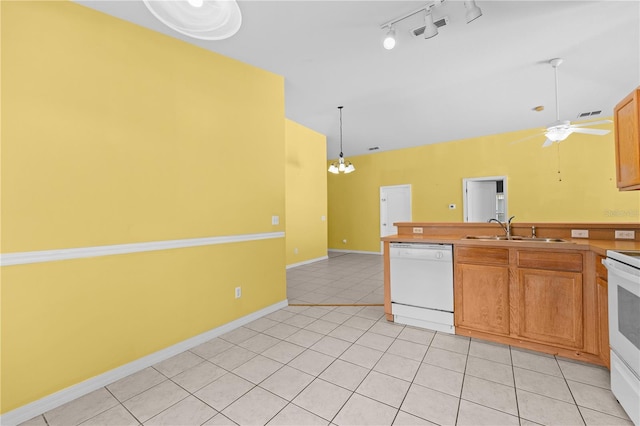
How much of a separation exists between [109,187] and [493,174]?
6.83 metres

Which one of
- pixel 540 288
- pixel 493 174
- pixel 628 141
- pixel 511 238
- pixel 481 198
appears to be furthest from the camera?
pixel 481 198

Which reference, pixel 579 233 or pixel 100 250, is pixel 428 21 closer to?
pixel 579 233

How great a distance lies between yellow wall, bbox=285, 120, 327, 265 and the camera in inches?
223

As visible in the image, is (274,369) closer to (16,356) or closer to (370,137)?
(16,356)

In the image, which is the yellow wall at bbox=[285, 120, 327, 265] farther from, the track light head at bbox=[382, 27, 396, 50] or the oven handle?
the oven handle

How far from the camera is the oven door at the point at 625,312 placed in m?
1.49

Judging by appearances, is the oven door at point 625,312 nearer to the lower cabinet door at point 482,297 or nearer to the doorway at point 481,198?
the lower cabinet door at point 482,297

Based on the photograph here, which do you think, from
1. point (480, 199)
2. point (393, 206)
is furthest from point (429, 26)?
point (393, 206)

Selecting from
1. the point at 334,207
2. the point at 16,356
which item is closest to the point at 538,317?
the point at 16,356

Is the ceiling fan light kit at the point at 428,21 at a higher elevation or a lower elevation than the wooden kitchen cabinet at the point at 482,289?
higher

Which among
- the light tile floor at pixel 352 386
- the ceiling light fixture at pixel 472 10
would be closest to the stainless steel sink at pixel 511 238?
the light tile floor at pixel 352 386

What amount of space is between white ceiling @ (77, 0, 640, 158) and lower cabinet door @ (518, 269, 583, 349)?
238cm

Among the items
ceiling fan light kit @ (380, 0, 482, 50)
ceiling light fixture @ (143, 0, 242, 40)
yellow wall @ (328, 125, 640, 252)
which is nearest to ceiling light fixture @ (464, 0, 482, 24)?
ceiling fan light kit @ (380, 0, 482, 50)

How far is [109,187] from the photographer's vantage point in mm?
2068
